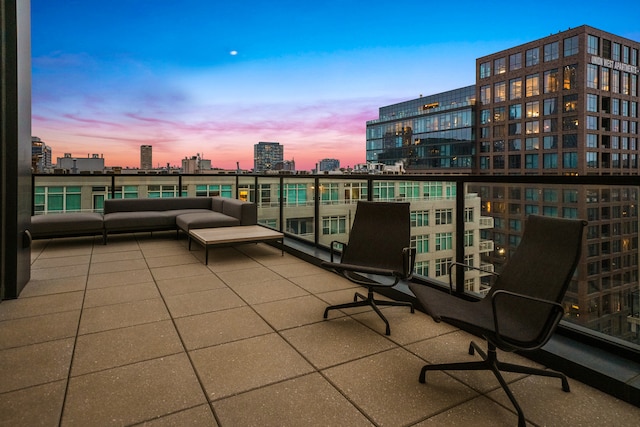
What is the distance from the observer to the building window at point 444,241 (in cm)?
306

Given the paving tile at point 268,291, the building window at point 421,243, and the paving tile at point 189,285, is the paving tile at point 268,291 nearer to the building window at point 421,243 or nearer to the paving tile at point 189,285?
the paving tile at point 189,285

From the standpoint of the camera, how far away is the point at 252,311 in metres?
3.03

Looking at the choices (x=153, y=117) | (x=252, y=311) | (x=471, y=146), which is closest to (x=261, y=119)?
(x=153, y=117)

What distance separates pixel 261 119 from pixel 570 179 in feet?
83.5

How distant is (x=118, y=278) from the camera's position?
4012 mm

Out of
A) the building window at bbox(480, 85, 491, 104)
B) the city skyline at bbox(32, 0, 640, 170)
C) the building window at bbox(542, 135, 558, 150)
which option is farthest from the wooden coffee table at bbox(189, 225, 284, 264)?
the building window at bbox(480, 85, 491, 104)

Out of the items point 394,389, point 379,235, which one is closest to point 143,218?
point 379,235

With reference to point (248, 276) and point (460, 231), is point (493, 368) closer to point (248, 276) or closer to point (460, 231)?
point (460, 231)

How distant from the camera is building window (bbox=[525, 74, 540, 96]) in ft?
209

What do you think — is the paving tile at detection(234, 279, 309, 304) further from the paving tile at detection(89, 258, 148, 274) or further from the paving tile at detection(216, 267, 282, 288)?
the paving tile at detection(89, 258, 148, 274)

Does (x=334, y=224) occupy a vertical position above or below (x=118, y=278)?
above

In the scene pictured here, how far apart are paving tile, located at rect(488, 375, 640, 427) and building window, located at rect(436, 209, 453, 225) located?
138 centimetres

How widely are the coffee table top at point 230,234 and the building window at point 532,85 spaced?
73797 mm

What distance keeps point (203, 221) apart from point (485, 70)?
7872cm
